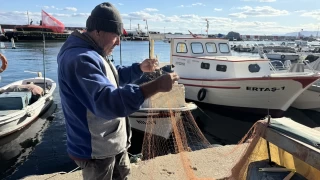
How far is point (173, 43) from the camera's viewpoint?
13.8 metres

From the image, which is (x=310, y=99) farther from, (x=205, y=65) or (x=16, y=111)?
(x=16, y=111)

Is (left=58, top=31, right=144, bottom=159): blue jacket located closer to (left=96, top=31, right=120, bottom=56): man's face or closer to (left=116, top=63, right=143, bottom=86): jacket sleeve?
(left=96, top=31, right=120, bottom=56): man's face

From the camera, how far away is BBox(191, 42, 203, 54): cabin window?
13.5 m

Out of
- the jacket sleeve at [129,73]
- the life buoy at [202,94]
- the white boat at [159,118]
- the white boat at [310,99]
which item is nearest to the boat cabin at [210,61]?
Answer: the life buoy at [202,94]

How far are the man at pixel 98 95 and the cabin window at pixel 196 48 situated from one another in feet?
38.1

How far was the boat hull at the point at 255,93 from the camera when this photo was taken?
427 inches

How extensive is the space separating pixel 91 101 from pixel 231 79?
10.2 metres

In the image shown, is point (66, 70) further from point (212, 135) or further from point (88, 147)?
point (212, 135)

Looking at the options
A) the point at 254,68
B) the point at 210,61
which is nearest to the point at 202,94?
the point at 210,61

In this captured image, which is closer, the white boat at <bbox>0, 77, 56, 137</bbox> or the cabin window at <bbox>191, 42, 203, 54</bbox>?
the white boat at <bbox>0, 77, 56, 137</bbox>

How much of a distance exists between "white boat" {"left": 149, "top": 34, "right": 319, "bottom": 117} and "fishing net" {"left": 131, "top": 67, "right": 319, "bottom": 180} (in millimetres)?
3795

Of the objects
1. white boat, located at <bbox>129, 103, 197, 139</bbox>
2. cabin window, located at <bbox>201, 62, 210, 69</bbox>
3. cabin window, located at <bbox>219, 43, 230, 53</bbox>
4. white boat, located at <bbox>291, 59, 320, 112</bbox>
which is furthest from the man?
white boat, located at <bbox>291, 59, 320, 112</bbox>

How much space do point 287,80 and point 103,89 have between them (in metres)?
10.6

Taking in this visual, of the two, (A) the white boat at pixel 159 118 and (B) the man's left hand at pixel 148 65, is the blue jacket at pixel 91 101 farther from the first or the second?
(A) the white boat at pixel 159 118
